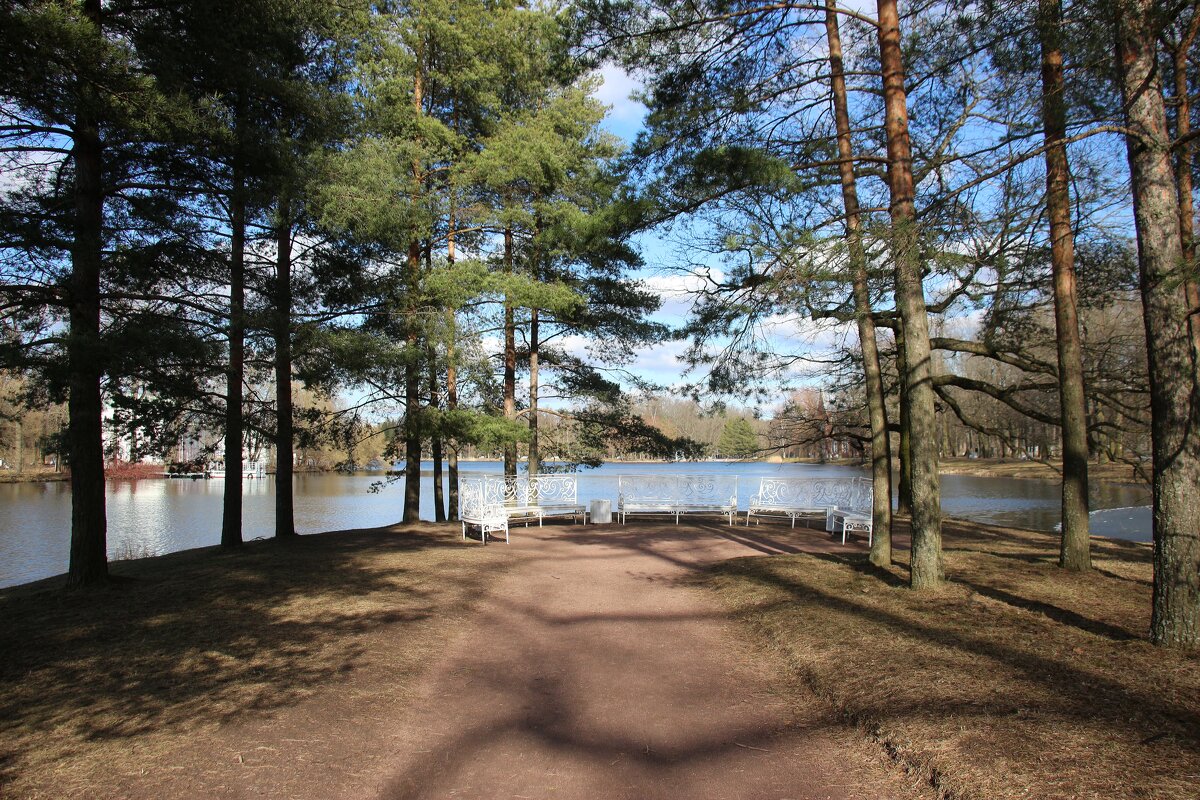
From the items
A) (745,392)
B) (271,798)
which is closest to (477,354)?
(745,392)

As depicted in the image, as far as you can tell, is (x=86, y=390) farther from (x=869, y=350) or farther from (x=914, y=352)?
(x=869, y=350)

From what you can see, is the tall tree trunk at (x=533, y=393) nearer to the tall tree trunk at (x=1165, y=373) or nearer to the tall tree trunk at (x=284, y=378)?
the tall tree trunk at (x=284, y=378)

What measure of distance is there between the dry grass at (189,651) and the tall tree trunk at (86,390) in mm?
435

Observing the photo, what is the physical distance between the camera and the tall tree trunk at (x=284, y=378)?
370 inches

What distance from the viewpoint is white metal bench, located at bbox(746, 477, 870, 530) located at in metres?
11.8

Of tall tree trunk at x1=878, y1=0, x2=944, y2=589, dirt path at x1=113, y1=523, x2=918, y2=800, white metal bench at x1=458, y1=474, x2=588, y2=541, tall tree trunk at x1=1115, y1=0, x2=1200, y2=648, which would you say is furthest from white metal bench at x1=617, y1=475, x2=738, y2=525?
tall tree trunk at x1=1115, y1=0, x2=1200, y2=648

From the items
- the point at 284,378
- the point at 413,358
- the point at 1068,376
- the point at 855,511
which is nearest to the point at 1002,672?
the point at 1068,376

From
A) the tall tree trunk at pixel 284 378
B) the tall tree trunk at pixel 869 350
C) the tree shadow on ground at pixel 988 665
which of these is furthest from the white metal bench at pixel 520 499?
the tree shadow on ground at pixel 988 665

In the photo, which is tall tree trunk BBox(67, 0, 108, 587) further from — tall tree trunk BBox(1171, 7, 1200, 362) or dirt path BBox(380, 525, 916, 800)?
tall tree trunk BBox(1171, 7, 1200, 362)

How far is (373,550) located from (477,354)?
389 centimetres

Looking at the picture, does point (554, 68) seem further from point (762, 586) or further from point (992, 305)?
point (992, 305)

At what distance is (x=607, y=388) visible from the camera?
1477 centimetres

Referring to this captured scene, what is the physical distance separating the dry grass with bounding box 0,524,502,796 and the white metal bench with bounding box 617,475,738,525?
5.75 meters

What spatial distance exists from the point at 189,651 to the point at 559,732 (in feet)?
9.50
